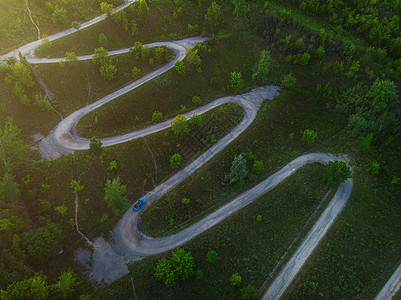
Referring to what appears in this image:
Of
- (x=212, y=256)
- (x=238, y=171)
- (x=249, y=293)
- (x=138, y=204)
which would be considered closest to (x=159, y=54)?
(x=238, y=171)

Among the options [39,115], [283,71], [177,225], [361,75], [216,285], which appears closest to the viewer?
[216,285]

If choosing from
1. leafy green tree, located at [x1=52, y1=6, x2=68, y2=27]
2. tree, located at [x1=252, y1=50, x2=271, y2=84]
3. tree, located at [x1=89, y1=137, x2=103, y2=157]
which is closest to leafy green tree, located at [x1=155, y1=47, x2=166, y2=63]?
tree, located at [x1=252, y1=50, x2=271, y2=84]

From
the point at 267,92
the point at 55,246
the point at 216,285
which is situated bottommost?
the point at 216,285

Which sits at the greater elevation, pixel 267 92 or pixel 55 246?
pixel 267 92

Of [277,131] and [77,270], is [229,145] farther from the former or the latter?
[77,270]

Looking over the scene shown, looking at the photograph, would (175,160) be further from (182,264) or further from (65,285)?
(65,285)

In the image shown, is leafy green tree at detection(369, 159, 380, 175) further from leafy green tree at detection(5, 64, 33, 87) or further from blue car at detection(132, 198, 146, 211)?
leafy green tree at detection(5, 64, 33, 87)

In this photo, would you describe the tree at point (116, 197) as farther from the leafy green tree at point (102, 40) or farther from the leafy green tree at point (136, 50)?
the leafy green tree at point (102, 40)

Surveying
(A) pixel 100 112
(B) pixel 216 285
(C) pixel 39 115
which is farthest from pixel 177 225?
(C) pixel 39 115
